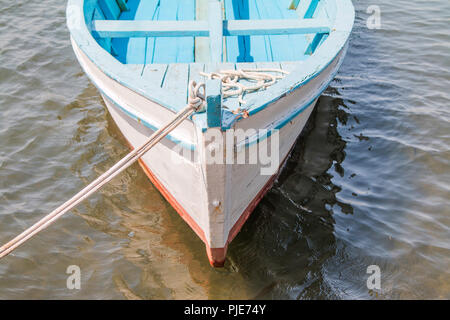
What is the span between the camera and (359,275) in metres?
3.30

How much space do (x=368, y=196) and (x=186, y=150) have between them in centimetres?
225

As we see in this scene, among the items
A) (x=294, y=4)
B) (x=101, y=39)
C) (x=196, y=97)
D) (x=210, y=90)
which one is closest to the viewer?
(x=210, y=90)

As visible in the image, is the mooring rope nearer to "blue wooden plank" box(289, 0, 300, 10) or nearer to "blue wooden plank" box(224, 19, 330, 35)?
"blue wooden plank" box(224, 19, 330, 35)

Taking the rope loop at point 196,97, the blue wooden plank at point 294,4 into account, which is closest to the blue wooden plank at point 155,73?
the rope loop at point 196,97

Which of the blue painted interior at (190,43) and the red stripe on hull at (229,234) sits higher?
the blue painted interior at (190,43)

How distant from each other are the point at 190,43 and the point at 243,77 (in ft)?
4.67

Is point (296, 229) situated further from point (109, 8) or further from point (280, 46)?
point (109, 8)

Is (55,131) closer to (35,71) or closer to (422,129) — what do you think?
(35,71)

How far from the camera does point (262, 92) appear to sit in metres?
2.62

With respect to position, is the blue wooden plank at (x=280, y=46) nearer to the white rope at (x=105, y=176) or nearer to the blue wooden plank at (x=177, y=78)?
the blue wooden plank at (x=177, y=78)

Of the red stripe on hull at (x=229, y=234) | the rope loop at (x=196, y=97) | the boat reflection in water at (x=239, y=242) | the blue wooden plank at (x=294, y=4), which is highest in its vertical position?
the blue wooden plank at (x=294, y=4)

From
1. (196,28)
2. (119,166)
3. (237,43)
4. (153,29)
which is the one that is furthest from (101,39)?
(119,166)

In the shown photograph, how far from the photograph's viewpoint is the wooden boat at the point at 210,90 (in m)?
2.50

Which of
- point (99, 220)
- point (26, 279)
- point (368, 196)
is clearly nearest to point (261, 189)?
point (368, 196)
